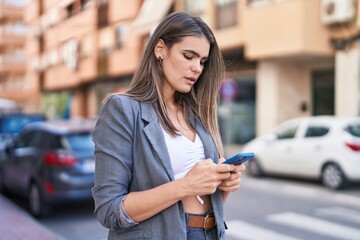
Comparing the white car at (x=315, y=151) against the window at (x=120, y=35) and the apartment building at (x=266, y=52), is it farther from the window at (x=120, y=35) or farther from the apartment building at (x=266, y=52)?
the window at (x=120, y=35)

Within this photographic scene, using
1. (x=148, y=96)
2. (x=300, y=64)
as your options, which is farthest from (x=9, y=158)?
(x=300, y=64)

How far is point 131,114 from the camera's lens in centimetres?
174

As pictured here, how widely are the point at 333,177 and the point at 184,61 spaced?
909 centimetres

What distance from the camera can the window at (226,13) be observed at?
18.2 meters

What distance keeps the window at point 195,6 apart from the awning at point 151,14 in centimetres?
80

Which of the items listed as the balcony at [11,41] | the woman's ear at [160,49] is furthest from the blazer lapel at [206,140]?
the balcony at [11,41]

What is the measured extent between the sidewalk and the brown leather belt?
13.3ft

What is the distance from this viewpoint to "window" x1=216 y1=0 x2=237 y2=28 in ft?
59.7

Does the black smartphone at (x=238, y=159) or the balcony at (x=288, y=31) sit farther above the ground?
the balcony at (x=288, y=31)

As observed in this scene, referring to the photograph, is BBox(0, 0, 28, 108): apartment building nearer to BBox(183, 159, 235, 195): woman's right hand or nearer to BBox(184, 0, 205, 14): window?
BBox(184, 0, 205, 14): window

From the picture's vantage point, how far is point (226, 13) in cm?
1852

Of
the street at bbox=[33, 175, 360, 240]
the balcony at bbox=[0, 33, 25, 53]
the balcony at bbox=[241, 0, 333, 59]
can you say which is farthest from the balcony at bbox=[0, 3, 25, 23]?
the street at bbox=[33, 175, 360, 240]

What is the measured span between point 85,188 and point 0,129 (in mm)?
11270

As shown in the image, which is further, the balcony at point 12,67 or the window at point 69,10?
the balcony at point 12,67
